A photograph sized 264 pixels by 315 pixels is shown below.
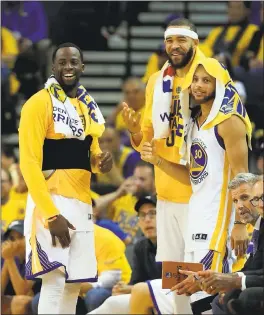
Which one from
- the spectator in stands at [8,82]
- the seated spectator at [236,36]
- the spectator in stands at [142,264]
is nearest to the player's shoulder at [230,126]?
the spectator in stands at [142,264]

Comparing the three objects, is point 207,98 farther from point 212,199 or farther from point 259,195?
point 259,195

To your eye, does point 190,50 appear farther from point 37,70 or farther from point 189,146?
point 37,70

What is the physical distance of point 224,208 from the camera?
739cm

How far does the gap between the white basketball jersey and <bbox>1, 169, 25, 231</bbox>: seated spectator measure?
4068 mm

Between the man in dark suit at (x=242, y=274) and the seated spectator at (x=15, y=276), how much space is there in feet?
8.70

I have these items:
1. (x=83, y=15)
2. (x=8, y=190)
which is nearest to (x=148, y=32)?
(x=83, y=15)

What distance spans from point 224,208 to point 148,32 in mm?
7641

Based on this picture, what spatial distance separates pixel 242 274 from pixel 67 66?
1859 mm

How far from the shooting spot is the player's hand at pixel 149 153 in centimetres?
758

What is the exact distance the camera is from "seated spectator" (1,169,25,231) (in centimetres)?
1130

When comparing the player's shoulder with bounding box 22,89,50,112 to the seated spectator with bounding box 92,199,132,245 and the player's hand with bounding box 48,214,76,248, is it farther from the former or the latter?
the seated spectator with bounding box 92,199,132,245

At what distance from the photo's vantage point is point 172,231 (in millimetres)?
7672

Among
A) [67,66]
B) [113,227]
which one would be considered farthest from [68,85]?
[113,227]

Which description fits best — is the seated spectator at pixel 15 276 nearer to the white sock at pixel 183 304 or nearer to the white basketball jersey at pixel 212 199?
the white sock at pixel 183 304
